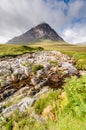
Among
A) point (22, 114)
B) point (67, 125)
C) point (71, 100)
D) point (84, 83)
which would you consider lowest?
point (22, 114)

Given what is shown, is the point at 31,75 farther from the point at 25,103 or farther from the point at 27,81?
the point at 25,103

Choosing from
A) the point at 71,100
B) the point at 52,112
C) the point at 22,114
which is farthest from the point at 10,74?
the point at 71,100

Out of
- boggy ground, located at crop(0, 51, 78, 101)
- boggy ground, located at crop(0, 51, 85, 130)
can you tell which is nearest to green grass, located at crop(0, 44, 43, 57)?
boggy ground, located at crop(0, 51, 78, 101)

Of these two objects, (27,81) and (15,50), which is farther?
(15,50)

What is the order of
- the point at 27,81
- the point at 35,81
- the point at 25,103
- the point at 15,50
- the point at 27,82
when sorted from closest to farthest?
the point at 25,103 → the point at 35,81 → the point at 27,82 → the point at 27,81 → the point at 15,50

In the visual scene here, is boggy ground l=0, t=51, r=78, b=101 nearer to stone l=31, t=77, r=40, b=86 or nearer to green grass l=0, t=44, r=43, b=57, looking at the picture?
stone l=31, t=77, r=40, b=86

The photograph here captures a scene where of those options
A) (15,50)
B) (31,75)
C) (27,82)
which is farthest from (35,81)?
(15,50)

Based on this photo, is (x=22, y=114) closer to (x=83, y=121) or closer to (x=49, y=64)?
(x=83, y=121)

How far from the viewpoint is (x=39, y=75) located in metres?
20.0

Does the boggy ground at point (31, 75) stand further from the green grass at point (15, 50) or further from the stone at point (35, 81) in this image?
the green grass at point (15, 50)

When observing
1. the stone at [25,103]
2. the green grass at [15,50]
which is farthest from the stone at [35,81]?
the green grass at [15,50]

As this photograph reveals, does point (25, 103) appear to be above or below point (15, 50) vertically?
above

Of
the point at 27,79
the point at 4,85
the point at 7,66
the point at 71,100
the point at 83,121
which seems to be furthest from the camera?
the point at 7,66

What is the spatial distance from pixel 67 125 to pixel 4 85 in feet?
34.0
